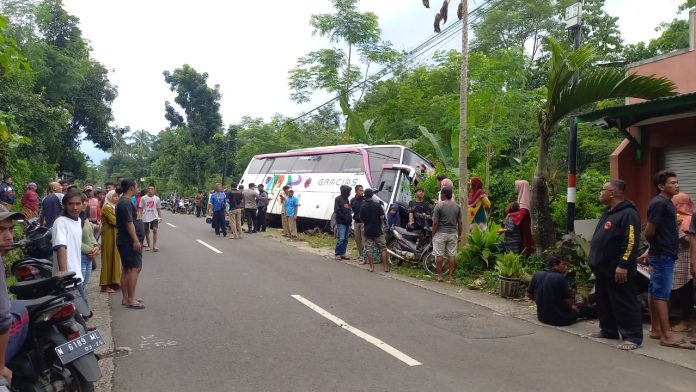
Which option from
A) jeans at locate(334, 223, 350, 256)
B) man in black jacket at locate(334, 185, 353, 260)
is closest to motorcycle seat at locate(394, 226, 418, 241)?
man in black jacket at locate(334, 185, 353, 260)

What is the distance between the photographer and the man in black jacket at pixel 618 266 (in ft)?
20.0

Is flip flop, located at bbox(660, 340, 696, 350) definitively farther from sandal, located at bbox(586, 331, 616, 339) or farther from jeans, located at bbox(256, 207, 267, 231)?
jeans, located at bbox(256, 207, 267, 231)

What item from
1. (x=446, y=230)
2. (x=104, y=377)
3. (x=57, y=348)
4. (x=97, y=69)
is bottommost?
(x=104, y=377)

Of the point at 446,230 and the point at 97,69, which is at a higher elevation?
the point at 97,69

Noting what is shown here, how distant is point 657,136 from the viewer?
10180 millimetres

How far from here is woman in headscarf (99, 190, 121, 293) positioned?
8.66 meters

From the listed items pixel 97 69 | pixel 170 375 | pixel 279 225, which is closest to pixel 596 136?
pixel 279 225

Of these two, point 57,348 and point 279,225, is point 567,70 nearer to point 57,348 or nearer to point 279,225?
point 57,348

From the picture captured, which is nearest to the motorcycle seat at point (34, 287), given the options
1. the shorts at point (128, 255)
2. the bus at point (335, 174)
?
the shorts at point (128, 255)

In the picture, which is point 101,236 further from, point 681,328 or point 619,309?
point 681,328

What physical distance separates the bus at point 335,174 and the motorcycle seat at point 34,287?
1063 cm

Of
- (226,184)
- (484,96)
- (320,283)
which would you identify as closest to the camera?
(320,283)

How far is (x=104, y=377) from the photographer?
16.7ft

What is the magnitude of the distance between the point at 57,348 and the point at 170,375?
4.77ft
